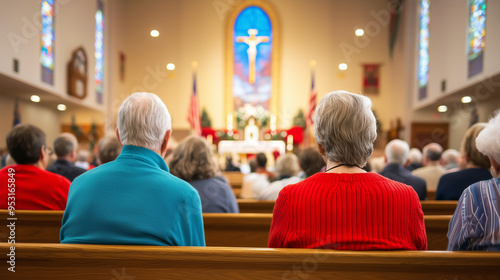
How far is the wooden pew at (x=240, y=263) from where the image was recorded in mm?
1115

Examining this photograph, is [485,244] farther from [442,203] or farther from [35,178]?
[35,178]

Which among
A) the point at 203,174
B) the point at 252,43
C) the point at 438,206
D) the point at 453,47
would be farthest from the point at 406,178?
the point at 252,43

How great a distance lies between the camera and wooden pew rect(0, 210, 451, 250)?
6.27 feet

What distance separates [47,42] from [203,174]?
8089 mm

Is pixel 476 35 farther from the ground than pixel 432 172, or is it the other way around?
pixel 476 35

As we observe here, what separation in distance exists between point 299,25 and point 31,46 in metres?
9.04

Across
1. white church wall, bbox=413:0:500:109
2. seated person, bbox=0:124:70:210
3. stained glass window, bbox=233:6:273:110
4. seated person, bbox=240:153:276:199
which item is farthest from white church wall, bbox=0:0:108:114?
white church wall, bbox=413:0:500:109

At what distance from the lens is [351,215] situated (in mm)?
1282

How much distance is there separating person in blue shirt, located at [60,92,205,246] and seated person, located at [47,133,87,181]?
6.45ft

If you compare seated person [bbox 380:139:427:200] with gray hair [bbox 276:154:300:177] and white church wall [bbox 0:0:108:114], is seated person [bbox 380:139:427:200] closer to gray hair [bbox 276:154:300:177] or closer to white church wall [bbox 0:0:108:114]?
gray hair [bbox 276:154:300:177]

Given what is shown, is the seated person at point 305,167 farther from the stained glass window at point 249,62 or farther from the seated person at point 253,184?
the stained glass window at point 249,62

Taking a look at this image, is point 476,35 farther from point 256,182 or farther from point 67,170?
point 67,170

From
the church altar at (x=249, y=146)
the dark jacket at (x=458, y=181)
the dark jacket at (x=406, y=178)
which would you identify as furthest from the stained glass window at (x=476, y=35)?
the dark jacket at (x=458, y=181)

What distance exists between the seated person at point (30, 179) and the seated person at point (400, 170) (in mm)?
2310
